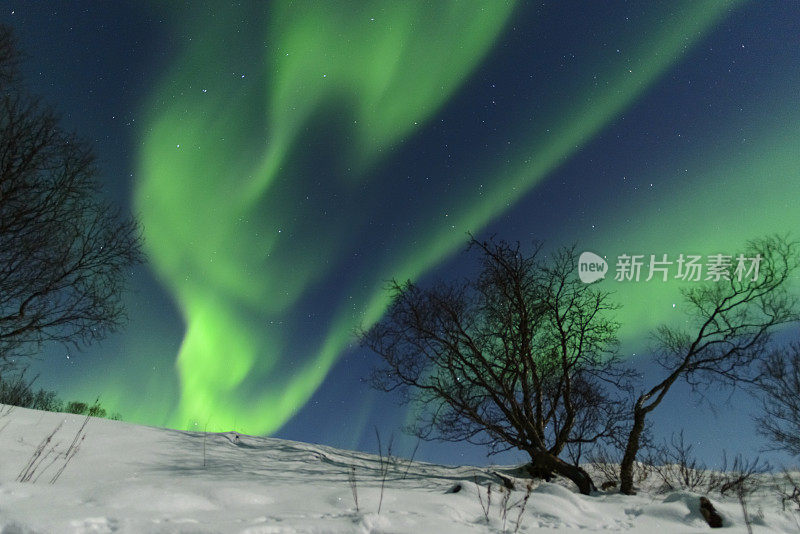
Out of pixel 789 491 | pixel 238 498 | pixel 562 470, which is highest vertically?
pixel 789 491

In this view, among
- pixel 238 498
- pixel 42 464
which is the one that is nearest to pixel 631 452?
pixel 238 498

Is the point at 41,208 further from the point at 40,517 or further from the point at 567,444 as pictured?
the point at 567,444

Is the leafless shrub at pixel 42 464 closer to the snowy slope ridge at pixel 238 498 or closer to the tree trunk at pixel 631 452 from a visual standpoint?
the snowy slope ridge at pixel 238 498

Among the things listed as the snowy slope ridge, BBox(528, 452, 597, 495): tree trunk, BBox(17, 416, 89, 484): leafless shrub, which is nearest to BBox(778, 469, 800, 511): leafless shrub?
the snowy slope ridge

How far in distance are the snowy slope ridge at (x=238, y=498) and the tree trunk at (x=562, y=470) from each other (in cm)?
85

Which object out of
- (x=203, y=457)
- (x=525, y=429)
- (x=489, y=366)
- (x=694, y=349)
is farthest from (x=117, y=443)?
(x=694, y=349)

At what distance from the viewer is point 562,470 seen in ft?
28.3

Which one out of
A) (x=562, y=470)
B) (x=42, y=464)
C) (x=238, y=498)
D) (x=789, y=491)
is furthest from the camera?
(x=789, y=491)

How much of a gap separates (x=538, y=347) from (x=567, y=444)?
2.12m

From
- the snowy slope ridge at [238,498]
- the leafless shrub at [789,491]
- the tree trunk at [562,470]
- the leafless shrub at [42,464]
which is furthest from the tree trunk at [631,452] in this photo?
the leafless shrub at [42,464]

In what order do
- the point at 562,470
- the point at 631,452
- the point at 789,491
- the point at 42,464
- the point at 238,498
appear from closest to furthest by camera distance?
1. the point at 238,498
2. the point at 42,464
3. the point at 562,470
4. the point at 631,452
5. the point at 789,491

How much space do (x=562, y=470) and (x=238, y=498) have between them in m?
6.47

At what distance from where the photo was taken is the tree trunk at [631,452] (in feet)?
28.1

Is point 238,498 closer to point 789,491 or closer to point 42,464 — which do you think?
point 42,464
